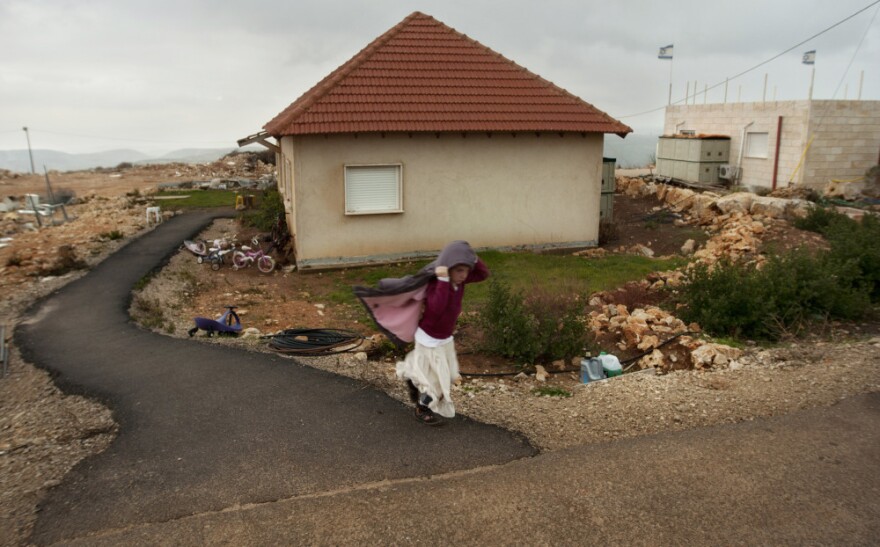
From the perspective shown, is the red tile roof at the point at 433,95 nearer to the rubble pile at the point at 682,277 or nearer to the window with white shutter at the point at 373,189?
the window with white shutter at the point at 373,189

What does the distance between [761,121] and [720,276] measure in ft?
57.9

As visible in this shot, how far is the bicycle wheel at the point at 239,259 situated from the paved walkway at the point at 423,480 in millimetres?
8581

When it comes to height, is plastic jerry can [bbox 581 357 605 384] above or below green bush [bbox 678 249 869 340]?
below

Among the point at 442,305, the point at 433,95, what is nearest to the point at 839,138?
the point at 433,95

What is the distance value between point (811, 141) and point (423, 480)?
2212 centimetres

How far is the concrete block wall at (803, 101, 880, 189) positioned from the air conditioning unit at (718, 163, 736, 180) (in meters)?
3.06

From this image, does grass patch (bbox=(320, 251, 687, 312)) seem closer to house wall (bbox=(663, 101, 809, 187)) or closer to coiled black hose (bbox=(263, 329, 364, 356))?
coiled black hose (bbox=(263, 329, 364, 356))

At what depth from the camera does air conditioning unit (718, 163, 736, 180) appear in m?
24.7

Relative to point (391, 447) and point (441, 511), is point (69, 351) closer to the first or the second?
point (391, 447)

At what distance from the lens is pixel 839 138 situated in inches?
867

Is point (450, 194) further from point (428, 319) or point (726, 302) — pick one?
point (428, 319)

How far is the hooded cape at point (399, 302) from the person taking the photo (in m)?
5.52

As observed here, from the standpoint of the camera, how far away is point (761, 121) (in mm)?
23594

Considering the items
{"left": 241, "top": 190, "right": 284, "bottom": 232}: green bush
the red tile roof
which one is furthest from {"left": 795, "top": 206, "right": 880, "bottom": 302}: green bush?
{"left": 241, "top": 190, "right": 284, "bottom": 232}: green bush
